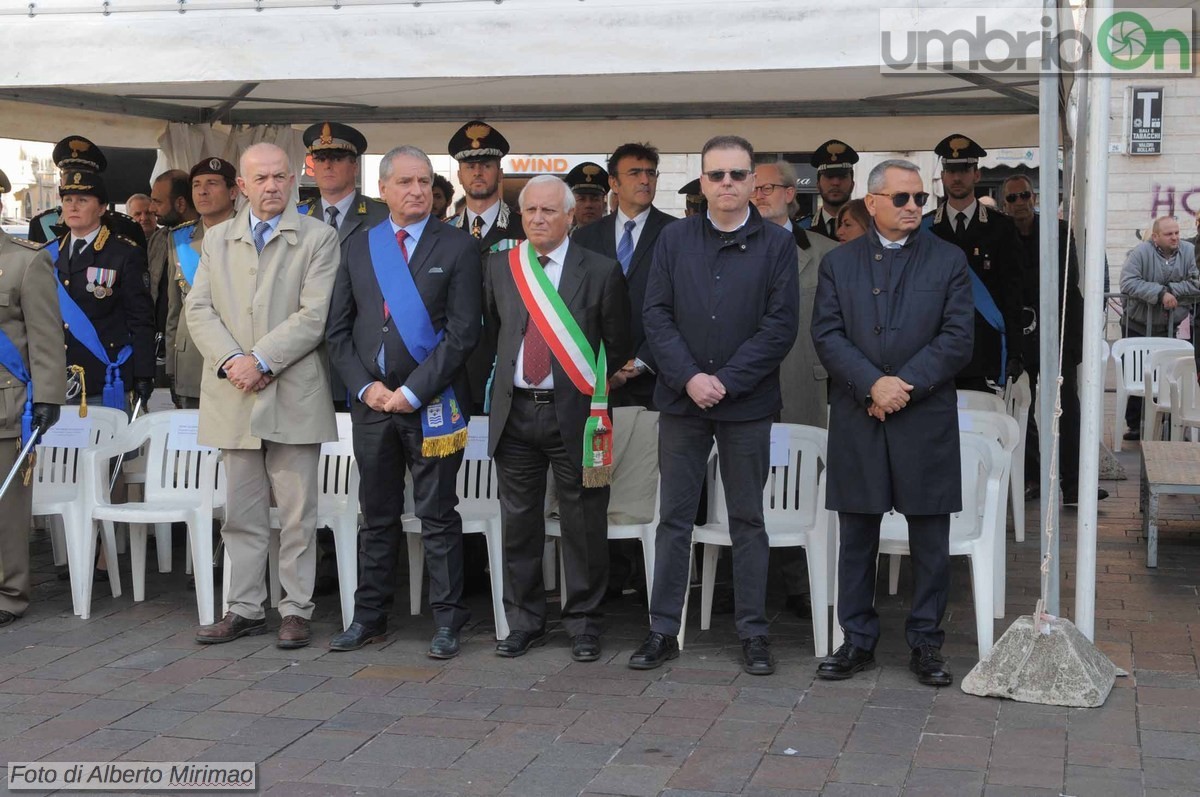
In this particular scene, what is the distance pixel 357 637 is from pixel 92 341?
237 centimetres

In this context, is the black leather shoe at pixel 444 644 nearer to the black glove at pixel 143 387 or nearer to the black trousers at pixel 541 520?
the black trousers at pixel 541 520

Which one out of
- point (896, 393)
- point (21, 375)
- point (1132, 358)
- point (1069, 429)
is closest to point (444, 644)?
point (896, 393)


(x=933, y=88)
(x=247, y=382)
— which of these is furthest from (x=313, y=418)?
(x=933, y=88)

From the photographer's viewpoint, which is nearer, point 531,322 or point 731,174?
point 731,174

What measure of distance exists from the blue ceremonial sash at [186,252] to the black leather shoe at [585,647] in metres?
2.41

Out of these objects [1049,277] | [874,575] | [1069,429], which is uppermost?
[1049,277]

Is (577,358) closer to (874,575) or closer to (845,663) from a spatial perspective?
(874,575)

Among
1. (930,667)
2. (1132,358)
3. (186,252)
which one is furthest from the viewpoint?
(1132,358)

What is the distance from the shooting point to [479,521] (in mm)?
5562

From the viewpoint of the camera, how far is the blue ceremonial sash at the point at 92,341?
6719mm

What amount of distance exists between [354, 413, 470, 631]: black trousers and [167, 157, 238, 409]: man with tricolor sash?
168 cm

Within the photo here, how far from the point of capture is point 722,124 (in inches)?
324

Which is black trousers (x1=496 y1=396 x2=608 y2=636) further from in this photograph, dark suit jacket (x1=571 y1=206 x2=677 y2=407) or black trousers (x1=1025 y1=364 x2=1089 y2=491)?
black trousers (x1=1025 y1=364 x2=1089 y2=491)

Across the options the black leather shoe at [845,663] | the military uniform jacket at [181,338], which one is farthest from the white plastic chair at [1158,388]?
the military uniform jacket at [181,338]
